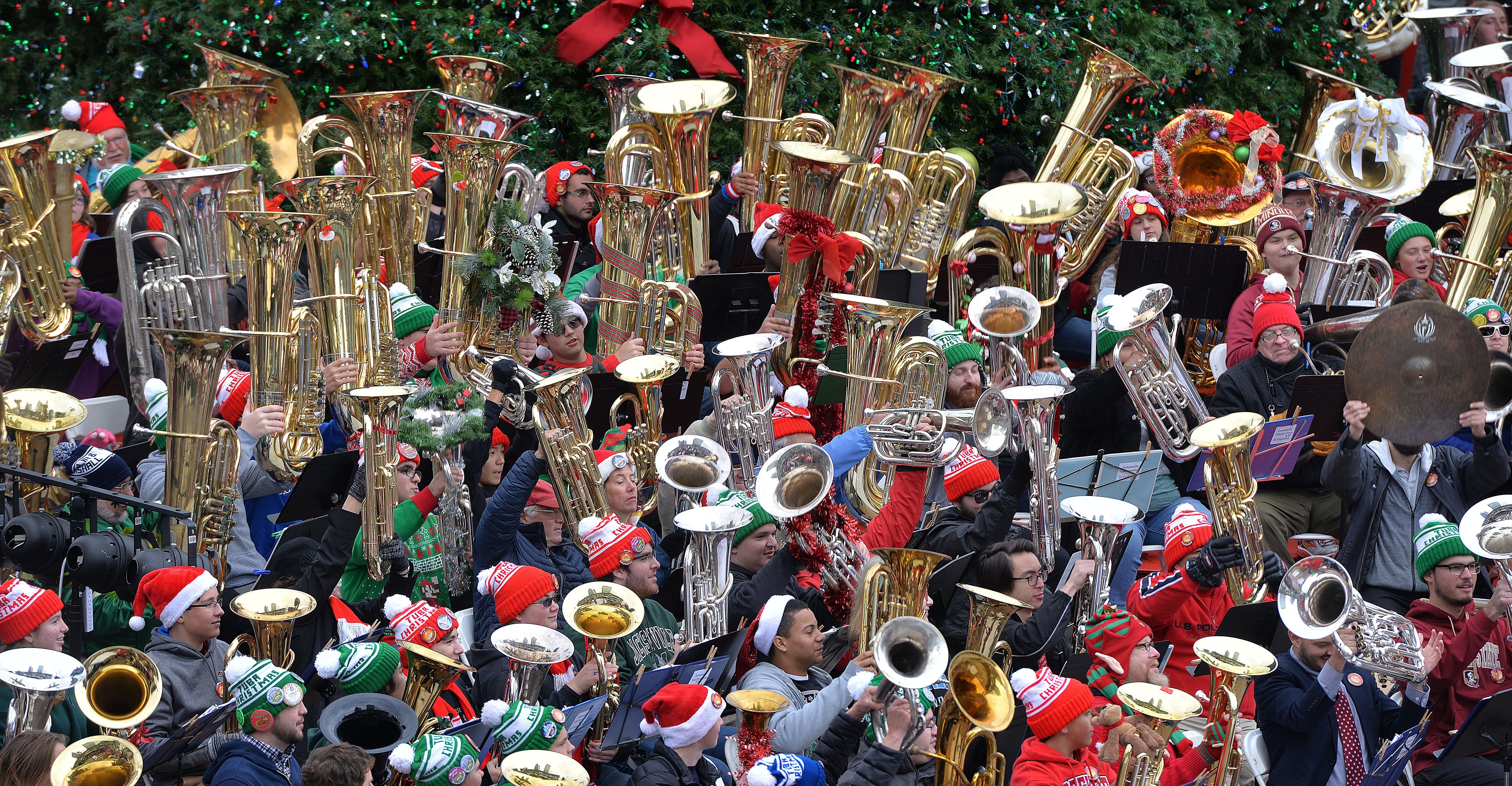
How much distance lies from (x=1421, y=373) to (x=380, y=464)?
4.43 m

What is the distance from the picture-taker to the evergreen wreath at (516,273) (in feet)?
28.3

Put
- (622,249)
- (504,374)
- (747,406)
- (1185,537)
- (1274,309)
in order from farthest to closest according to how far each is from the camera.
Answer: (622,249) → (1274,309) → (504,374) → (747,406) → (1185,537)

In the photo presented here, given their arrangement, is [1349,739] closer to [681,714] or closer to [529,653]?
[681,714]

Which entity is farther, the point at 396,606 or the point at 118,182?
the point at 118,182

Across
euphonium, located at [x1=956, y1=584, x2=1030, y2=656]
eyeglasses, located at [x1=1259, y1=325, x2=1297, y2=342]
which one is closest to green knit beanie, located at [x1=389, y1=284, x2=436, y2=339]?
euphonium, located at [x1=956, y1=584, x2=1030, y2=656]

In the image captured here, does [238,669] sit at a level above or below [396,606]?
above

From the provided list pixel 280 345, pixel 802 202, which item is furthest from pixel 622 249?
pixel 280 345

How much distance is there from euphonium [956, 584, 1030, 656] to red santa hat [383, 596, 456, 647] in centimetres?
189

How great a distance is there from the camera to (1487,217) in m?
10.2

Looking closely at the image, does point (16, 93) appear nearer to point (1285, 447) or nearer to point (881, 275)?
point (881, 275)

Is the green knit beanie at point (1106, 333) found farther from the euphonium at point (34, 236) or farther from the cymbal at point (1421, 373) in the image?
the euphonium at point (34, 236)

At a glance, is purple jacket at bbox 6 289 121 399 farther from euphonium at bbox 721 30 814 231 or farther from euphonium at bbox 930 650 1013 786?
euphonium at bbox 930 650 1013 786

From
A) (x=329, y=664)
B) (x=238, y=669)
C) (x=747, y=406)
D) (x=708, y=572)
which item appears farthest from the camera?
(x=747, y=406)

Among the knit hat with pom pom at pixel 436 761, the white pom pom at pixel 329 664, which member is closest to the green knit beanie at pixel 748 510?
the white pom pom at pixel 329 664
